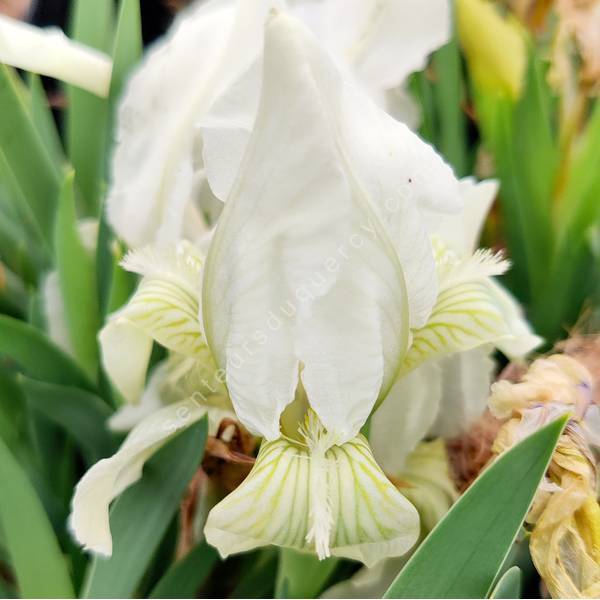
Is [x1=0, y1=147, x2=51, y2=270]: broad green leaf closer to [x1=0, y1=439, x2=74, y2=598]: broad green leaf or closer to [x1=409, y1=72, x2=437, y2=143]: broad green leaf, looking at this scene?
[x1=0, y1=439, x2=74, y2=598]: broad green leaf

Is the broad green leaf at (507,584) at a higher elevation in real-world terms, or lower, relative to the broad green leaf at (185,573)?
higher

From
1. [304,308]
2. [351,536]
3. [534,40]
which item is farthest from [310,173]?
[534,40]

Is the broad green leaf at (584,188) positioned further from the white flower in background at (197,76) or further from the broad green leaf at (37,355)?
the broad green leaf at (37,355)

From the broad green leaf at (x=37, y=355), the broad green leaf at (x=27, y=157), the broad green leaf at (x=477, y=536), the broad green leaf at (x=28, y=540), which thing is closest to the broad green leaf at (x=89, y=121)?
the broad green leaf at (x=27, y=157)

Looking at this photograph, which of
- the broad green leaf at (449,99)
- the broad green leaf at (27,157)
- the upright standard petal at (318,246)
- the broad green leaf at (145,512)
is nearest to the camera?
the upright standard petal at (318,246)

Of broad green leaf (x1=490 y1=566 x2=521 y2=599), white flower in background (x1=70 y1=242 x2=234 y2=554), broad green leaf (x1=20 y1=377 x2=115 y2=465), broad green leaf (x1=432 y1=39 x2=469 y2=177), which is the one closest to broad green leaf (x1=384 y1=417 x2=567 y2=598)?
broad green leaf (x1=490 y1=566 x2=521 y2=599)

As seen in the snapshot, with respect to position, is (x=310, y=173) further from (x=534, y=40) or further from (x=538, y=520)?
(x=534, y=40)

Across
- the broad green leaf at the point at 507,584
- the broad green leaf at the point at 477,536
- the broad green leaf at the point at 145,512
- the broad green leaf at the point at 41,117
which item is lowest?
the broad green leaf at the point at 145,512
